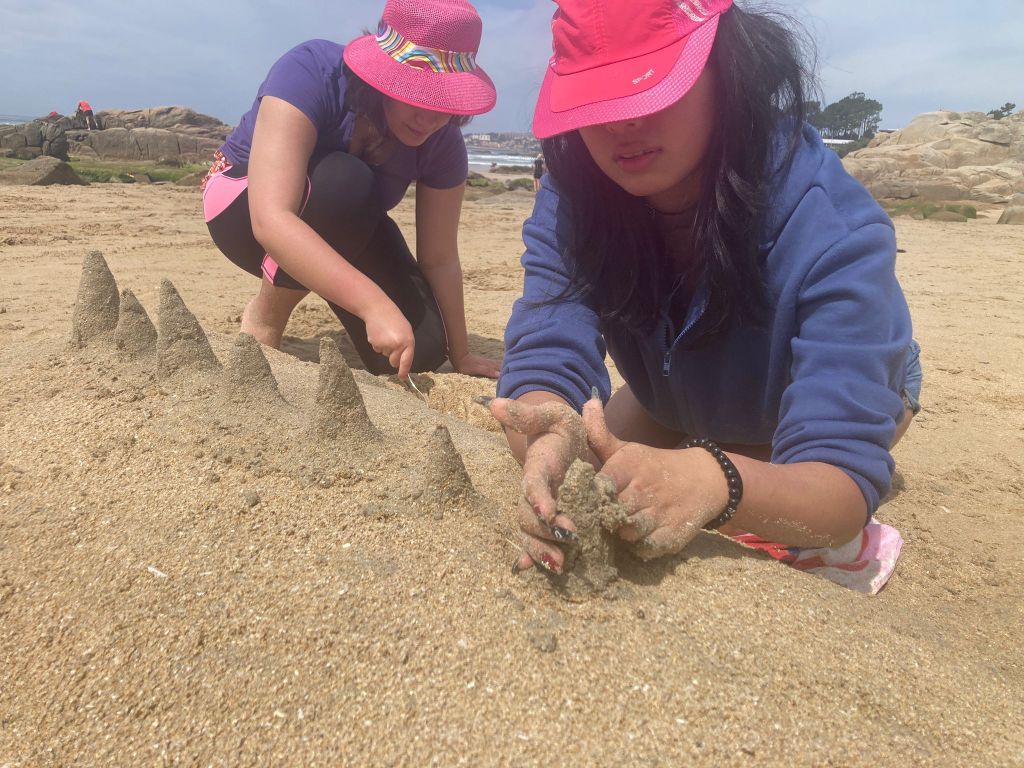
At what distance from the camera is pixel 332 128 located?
2.92 metres

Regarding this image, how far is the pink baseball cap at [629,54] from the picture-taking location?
136 cm

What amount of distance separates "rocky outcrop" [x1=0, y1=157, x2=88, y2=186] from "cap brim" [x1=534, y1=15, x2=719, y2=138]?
1157cm

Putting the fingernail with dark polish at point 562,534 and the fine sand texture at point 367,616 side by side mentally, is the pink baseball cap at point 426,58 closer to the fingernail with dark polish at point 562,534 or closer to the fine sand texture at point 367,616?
the fine sand texture at point 367,616

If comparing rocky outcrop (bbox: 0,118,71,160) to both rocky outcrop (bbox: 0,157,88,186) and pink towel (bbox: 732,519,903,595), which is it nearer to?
rocky outcrop (bbox: 0,157,88,186)

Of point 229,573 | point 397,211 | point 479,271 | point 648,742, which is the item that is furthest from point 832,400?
point 397,211

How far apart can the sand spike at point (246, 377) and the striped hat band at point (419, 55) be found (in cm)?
133

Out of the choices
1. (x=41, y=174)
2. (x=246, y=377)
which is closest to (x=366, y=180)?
(x=246, y=377)

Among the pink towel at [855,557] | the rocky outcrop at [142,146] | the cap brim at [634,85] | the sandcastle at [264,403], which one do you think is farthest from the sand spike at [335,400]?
the rocky outcrop at [142,146]

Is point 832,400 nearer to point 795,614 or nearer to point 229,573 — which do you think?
point 795,614

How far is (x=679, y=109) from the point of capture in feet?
4.63

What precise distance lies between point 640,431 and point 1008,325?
346 centimetres

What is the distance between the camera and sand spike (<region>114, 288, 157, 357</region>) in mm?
2025

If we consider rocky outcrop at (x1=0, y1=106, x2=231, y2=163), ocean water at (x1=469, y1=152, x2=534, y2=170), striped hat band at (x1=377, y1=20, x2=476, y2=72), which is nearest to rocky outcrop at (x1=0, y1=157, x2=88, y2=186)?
rocky outcrop at (x1=0, y1=106, x2=231, y2=163)

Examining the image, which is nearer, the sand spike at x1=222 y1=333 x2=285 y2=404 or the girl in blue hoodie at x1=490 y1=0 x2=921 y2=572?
the girl in blue hoodie at x1=490 y1=0 x2=921 y2=572
